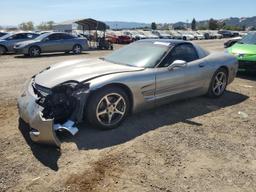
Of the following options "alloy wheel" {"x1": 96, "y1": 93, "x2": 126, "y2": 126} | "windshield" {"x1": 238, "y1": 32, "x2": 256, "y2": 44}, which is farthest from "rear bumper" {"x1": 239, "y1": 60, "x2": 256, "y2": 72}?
"alloy wheel" {"x1": 96, "y1": 93, "x2": 126, "y2": 126}

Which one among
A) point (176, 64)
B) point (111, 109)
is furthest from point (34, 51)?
point (111, 109)

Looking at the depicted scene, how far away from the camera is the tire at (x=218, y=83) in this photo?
7250 mm

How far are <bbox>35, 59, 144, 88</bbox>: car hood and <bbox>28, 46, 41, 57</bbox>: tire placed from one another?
12644 mm

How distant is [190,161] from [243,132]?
157 centimetres

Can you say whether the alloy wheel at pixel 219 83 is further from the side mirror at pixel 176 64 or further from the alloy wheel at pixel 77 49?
the alloy wheel at pixel 77 49

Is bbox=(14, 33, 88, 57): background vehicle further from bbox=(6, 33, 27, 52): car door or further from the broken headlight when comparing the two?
the broken headlight

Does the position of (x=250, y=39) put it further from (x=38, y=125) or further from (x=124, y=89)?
(x=38, y=125)

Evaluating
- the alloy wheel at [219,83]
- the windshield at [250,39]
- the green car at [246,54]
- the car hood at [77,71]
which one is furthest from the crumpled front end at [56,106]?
the windshield at [250,39]

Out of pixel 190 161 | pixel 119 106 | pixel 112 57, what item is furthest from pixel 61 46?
pixel 190 161

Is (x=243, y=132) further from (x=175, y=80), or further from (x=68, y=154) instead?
(x=68, y=154)

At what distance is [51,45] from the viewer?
18984mm

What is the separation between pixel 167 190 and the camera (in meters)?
3.62

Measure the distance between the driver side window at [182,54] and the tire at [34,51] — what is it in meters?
13.0

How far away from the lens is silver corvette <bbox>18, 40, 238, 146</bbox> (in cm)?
479
